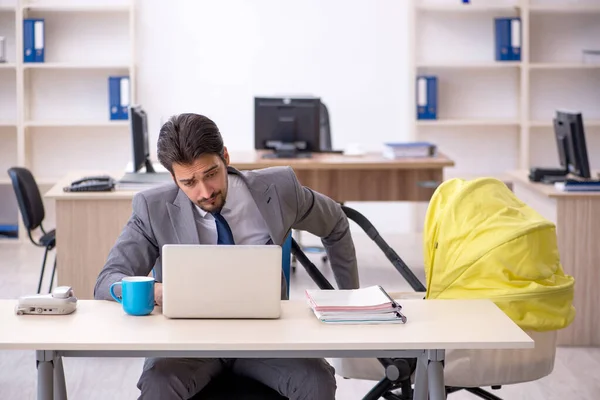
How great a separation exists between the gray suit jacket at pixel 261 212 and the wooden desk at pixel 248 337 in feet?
0.91

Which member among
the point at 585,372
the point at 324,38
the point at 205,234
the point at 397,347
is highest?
the point at 324,38

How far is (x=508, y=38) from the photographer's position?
7195mm

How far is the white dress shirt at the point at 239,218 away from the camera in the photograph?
2861mm

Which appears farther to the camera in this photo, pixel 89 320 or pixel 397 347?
pixel 89 320

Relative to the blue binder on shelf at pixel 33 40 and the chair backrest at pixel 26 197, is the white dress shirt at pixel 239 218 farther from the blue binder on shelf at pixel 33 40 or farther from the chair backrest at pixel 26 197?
the blue binder on shelf at pixel 33 40

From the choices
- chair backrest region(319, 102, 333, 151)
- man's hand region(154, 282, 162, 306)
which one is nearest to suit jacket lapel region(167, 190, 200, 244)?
man's hand region(154, 282, 162, 306)

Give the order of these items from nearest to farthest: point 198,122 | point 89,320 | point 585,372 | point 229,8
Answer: point 89,320, point 198,122, point 585,372, point 229,8

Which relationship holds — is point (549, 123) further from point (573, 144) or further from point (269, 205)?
point (269, 205)

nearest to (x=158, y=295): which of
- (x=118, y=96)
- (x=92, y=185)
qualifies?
(x=92, y=185)

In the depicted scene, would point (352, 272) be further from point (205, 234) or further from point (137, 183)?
point (137, 183)

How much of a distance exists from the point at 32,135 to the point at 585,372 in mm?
4933

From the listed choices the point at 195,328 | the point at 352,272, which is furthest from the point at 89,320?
the point at 352,272

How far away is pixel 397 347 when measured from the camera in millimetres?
2252

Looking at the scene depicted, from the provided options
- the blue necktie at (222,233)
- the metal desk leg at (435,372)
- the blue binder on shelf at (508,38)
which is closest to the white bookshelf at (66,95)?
the blue binder on shelf at (508,38)
